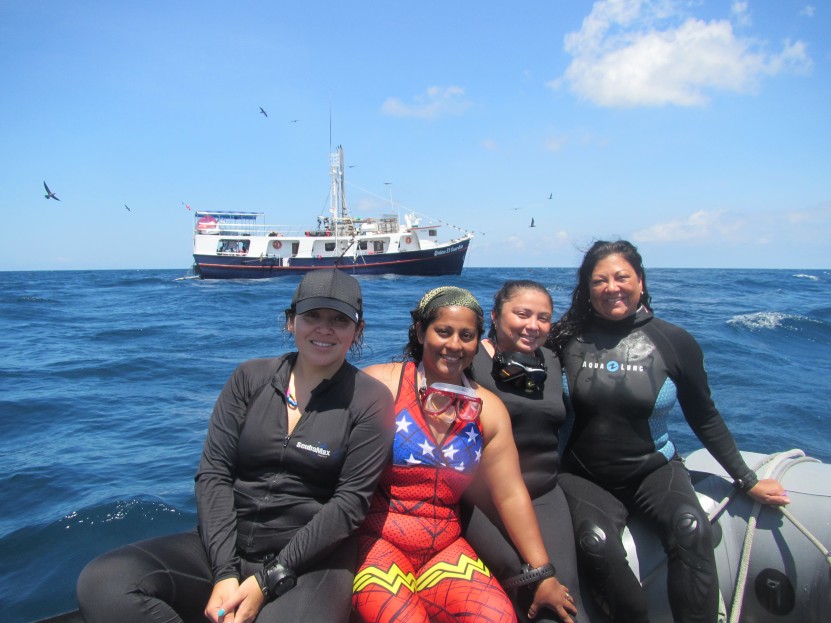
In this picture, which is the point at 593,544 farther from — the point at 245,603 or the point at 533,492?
the point at 245,603

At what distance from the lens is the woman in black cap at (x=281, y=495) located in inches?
72.4

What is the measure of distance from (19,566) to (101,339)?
11.3 m

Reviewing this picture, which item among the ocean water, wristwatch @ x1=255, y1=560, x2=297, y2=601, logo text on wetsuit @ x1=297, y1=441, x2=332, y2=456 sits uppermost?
logo text on wetsuit @ x1=297, y1=441, x2=332, y2=456

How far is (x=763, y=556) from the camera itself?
103 inches

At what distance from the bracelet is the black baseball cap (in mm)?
1217

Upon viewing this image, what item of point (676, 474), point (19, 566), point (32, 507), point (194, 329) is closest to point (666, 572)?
point (676, 474)

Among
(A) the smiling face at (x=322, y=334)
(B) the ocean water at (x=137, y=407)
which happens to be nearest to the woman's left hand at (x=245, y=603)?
(A) the smiling face at (x=322, y=334)

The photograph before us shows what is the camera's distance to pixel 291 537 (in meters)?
2.03

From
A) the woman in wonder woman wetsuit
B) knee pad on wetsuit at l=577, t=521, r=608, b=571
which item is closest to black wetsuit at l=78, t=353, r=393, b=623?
the woman in wonder woman wetsuit

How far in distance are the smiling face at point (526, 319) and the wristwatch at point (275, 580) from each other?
142 centimetres

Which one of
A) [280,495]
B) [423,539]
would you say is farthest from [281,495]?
[423,539]

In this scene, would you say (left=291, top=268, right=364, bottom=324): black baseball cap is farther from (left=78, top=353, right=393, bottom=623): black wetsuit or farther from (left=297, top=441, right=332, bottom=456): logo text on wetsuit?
(left=297, top=441, right=332, bottom=456): logo text on wetsuit

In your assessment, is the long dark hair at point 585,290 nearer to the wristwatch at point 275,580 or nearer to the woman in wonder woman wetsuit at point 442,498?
the woman in wonder woman wetsuit at point 442,498

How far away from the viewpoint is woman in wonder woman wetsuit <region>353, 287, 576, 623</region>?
2.01 metres
